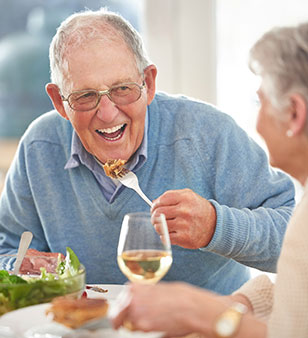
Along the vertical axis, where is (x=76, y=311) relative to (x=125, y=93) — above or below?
below

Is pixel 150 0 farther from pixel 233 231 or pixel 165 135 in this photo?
pixel 233 231

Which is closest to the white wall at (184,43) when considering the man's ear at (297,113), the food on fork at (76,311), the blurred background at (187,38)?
the blurred background at (187,38)

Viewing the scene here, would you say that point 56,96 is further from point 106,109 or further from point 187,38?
point 187,38

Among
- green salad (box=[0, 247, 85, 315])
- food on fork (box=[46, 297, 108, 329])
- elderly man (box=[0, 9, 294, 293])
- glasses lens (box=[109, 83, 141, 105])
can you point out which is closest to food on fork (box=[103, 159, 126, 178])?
elderly man (box=[0, 9, 294, 293])

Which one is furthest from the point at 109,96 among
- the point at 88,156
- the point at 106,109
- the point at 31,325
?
the point at 31,325

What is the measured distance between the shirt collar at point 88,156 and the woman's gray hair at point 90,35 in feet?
0.80

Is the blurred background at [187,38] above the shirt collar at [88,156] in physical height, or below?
above

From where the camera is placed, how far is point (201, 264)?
2002 mm

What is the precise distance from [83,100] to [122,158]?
0.79 ft

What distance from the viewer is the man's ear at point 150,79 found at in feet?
6.49

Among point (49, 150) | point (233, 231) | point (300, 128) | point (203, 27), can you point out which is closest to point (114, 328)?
point (300, 128)

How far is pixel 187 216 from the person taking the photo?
159 cm

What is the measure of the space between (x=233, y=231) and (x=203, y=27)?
2062 millimetres

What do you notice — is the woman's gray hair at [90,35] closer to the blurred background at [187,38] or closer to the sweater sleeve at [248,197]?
the sweater sleeve at [248,197]
